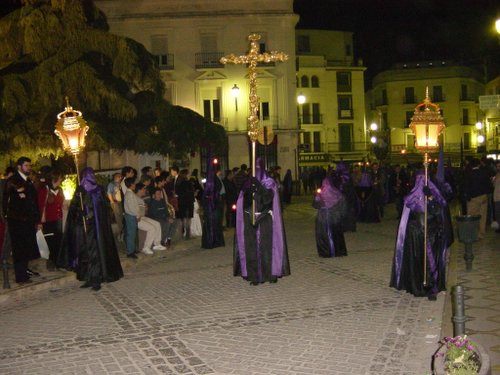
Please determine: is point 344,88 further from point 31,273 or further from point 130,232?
point 31,273

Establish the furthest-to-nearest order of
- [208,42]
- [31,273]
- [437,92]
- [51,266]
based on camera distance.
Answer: [437,92], [208,42], [51,266], [31,273]

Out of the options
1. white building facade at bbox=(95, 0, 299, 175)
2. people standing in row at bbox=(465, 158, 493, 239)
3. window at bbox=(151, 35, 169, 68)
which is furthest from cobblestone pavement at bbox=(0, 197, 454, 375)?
window at bbox=(151, 35, 169, 68)

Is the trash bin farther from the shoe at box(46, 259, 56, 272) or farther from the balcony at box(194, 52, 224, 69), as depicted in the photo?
the balcony at box(194, 52, 224, 69)

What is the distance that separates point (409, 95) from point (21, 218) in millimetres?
59433

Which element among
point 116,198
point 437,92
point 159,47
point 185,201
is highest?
point 159,47

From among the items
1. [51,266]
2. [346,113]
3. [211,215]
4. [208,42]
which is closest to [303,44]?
[346,113]

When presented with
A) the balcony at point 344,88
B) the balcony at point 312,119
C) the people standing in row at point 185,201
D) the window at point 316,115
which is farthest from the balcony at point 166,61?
the people standing in row at point 185,201

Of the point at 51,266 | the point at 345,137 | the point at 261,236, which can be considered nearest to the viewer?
the point at 261,236

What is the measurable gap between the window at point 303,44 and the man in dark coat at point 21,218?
1929 inches

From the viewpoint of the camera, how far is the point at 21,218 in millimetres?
10430

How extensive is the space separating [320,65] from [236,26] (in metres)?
17.9

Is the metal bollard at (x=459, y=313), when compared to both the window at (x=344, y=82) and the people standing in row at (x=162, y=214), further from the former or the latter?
the window at (x=344, y=82)

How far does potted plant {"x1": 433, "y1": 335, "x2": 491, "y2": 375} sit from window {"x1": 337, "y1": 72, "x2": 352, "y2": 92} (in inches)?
2151

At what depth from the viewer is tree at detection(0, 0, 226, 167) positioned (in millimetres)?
18641
